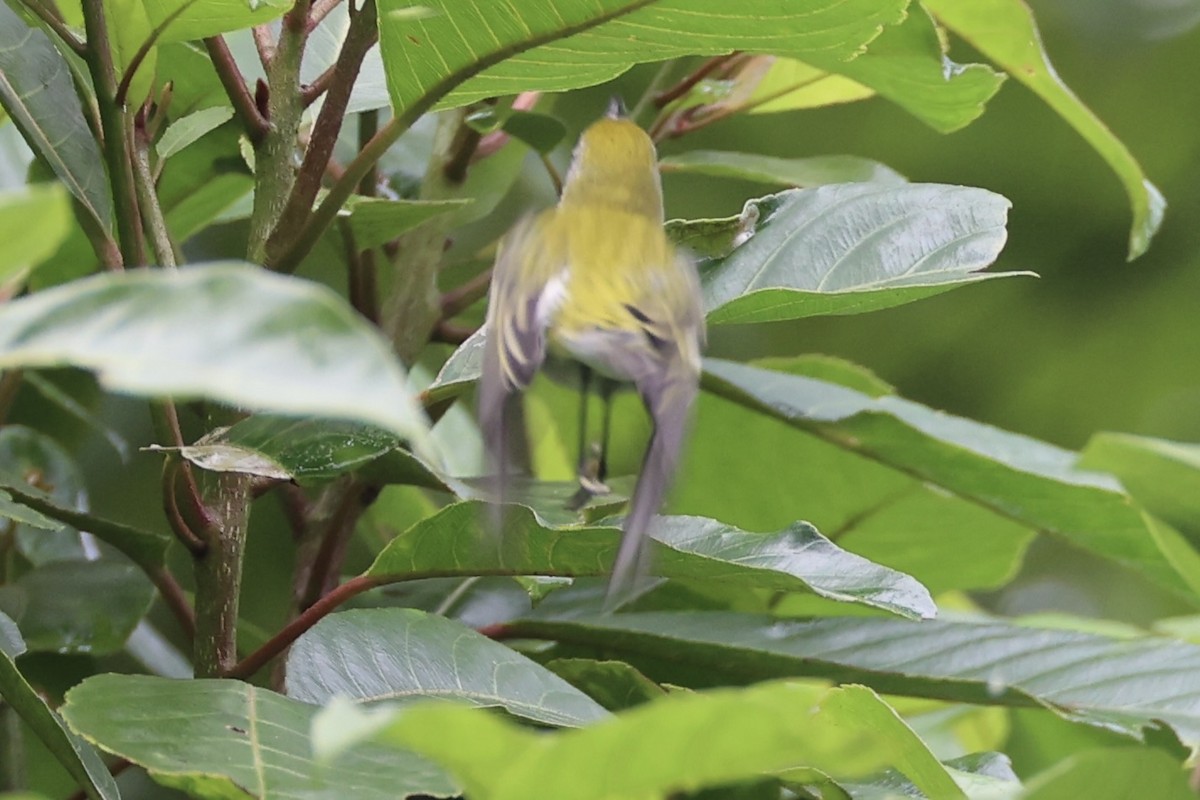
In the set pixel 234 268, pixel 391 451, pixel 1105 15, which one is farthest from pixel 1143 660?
pixel 1105 15

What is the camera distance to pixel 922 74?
0.85 metres

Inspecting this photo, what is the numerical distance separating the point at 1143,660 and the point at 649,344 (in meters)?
0.38

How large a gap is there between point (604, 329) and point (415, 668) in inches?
8.4

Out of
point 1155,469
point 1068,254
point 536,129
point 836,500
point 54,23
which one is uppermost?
point 54,23

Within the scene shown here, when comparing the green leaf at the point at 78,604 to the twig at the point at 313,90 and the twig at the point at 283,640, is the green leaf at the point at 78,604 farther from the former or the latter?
the twig at the point at 313,90

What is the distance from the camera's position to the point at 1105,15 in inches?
105

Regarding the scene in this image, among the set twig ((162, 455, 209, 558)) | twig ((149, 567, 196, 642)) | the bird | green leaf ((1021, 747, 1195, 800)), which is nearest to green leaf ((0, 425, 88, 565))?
twig ((149, 567, 196, 642))

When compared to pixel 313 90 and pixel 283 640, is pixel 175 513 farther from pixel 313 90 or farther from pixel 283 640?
pixel 313 90

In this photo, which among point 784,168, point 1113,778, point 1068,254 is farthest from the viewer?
point 1068,254

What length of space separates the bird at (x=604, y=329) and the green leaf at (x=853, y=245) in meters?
0.04

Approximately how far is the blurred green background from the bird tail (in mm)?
1905

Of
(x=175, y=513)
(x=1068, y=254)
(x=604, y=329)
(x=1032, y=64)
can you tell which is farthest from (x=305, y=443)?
(x=1068, y=254)

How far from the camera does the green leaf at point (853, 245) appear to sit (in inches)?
A: 28.7

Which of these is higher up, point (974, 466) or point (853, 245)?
point (853, 245)
